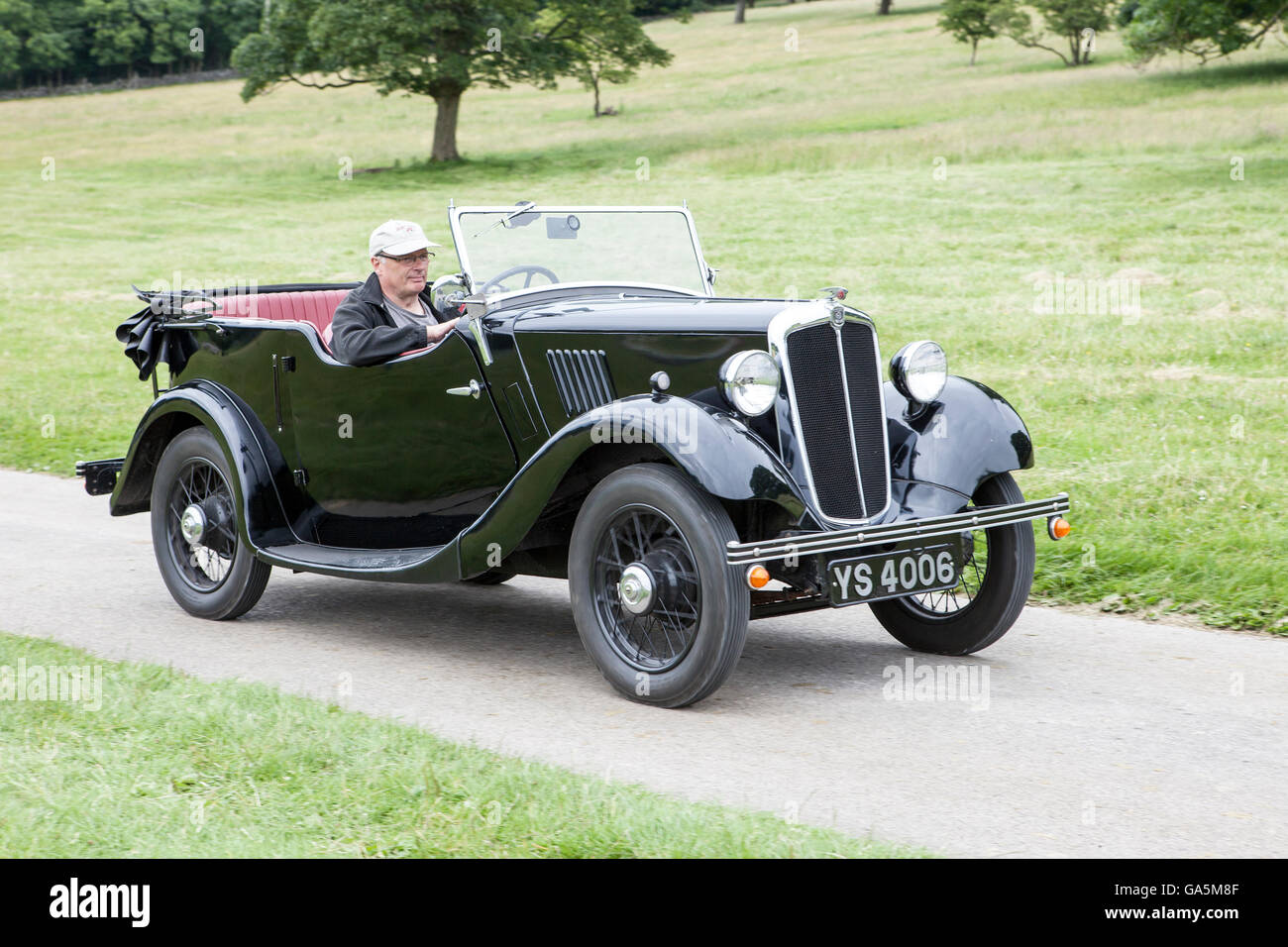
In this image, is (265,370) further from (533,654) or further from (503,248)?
(533,654)

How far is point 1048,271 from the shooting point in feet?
60.7

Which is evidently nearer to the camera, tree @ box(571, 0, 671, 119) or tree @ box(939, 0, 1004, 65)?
tree @ box(571, 0, 671, 119)

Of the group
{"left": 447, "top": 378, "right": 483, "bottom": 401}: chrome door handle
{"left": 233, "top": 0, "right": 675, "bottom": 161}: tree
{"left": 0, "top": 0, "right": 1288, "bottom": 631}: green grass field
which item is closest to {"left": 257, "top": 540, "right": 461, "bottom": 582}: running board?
{"left": 447, "top": 378, "right": 483, "bottom": 401}: chrome door handle

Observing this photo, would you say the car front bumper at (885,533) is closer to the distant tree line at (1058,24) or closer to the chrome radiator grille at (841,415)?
the chrome radiator grille at (841,415)

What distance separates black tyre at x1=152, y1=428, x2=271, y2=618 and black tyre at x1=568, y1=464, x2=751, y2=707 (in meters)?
1.97

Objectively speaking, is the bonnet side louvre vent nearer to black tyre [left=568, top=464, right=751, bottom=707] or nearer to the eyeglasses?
black tyre [left=568, top=464, right=751, bottom=707]

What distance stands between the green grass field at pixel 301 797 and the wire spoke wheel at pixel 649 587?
92cm

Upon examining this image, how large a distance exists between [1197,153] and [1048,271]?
12.7 m

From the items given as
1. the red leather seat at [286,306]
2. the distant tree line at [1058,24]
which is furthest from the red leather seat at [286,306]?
the distant tree line at [1058,24]

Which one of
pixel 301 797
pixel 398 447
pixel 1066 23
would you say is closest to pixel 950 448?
pixel 398 447

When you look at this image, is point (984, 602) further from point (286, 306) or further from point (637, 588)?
point (286, 306)

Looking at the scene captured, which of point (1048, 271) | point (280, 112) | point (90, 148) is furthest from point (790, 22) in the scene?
point (1048, 271)

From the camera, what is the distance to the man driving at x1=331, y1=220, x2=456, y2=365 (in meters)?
6.02

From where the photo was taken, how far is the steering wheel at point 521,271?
240 inches
